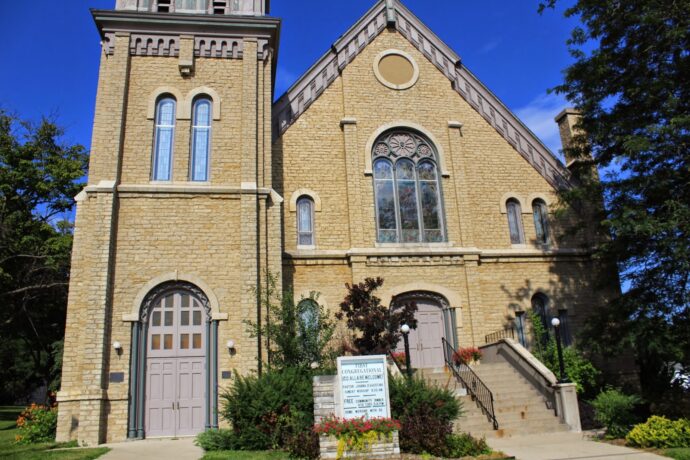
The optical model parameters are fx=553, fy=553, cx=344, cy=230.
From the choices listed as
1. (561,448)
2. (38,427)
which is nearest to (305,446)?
(561,448)

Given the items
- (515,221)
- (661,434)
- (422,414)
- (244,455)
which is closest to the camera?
(244,455)

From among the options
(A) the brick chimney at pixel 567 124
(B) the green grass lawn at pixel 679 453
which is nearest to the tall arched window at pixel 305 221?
(A) the brick chimney at pixel 567 124

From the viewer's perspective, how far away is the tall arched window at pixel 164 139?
1644cm

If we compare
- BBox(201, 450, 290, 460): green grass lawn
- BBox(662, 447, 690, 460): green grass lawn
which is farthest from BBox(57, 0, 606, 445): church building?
BBox(662, 447, 690, 460): green grass lawn

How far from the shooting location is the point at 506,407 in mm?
14602

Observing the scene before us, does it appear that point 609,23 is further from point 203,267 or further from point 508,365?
point 203,267

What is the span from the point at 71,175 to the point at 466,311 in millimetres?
20011

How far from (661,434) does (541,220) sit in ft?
32.2

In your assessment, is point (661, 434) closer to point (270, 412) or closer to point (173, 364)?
point (270, 412)

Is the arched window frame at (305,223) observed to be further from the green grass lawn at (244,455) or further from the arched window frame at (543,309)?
the arched window frame at (543,309)

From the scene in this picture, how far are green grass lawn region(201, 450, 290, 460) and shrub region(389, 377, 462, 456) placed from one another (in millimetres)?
2509

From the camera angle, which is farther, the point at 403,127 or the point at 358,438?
the point at 403,127

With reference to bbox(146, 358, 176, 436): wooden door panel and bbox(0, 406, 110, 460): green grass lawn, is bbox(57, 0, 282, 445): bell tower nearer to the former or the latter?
bbox(146, 358, 176, 436): wooden door panel

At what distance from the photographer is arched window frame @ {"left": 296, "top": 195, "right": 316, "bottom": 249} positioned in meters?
18.1
